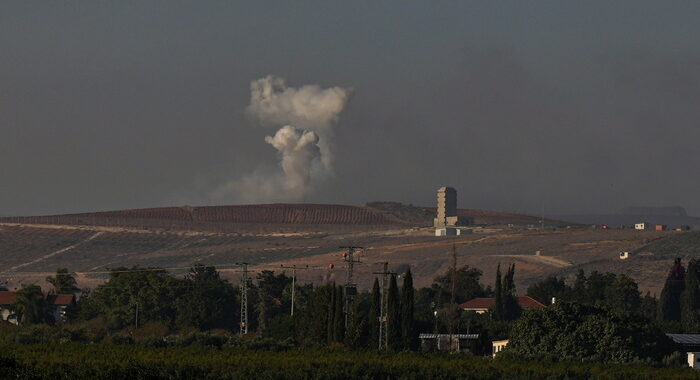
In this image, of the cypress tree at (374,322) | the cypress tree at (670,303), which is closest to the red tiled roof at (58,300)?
the cypress tree at (374,322)

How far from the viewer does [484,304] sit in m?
194

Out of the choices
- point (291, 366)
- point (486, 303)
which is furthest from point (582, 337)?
point (486, 303)

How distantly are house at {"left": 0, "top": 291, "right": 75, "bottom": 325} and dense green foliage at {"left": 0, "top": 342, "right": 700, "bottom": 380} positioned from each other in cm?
6809

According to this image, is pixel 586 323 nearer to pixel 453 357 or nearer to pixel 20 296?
pixel 453 357

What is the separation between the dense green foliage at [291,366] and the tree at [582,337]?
7611mm

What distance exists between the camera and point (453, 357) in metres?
121

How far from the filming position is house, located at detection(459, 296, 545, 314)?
19157 centimetres

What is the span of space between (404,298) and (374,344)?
19.8 feet

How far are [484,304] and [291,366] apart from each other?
278ft

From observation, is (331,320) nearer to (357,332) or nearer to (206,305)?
(357,332)

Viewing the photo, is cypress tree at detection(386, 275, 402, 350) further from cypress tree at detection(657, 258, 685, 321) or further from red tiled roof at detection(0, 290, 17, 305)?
red tiled roof at detection(0, 290, 17, 305)

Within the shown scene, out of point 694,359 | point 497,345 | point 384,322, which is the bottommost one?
point 694,359

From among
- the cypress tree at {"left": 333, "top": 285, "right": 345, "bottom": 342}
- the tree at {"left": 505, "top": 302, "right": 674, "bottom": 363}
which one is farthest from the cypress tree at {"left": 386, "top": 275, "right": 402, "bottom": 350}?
the tree at {"left": 505, "top": 302, "right": 674, "bottom": 363}

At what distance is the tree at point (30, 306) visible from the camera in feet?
575
